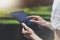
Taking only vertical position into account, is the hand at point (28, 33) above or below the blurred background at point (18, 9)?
below

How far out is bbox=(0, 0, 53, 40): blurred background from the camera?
1.06 m

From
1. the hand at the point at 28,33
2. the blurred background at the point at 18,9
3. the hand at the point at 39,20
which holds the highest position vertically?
the blurred background at the point at 18,9

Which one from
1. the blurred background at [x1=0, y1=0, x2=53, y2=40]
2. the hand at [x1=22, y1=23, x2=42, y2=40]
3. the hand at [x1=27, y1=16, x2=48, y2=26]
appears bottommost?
the hand at [x1=22, y1=23, x2=42, y2=40]

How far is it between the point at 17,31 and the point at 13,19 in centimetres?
9

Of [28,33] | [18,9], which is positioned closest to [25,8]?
[18,9]

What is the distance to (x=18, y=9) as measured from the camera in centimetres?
108

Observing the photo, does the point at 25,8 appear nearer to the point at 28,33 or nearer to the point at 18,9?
the point at 18,9

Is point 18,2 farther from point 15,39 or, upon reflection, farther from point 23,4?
point 15,39

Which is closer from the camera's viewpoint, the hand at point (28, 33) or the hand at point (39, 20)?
the hand at point (28, 33)

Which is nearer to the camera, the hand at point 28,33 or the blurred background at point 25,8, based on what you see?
the hand at point 28,33

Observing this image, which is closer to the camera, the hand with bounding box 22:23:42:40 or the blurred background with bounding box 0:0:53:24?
the hand with bounding box 22:23:42:40

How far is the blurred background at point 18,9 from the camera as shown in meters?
1.06

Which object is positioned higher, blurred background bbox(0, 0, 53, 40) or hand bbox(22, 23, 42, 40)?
blurred background bbox(0, 0, 53, 40)

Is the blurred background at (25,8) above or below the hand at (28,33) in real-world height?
above
